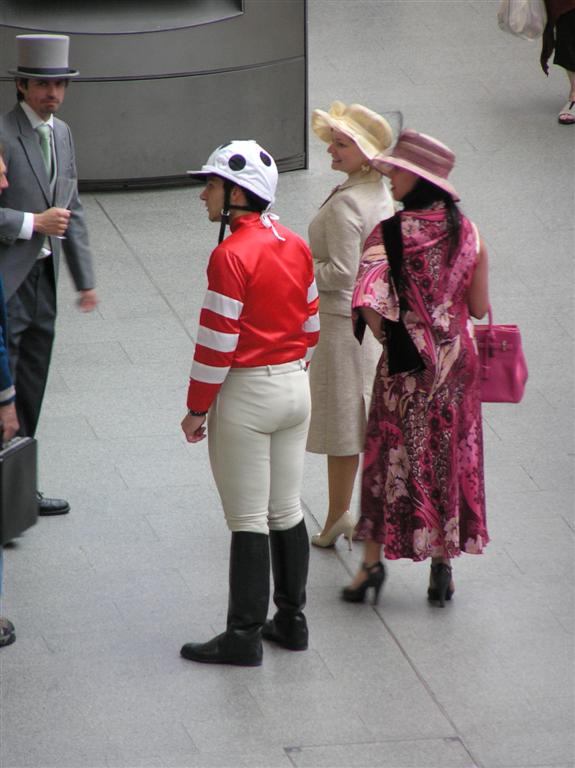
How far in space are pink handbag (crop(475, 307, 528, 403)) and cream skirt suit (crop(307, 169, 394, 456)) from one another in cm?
58

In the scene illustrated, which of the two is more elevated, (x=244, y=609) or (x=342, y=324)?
(x=342, y=324)

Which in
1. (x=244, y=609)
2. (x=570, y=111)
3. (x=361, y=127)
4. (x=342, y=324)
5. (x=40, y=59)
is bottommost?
(x=244, y=609)

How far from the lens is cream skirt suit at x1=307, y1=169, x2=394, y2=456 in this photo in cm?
574

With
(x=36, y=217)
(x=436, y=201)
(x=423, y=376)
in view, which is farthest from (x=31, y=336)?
(x=436, y=201)

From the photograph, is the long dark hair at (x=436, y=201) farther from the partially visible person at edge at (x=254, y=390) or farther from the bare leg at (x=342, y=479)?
the bare leg at (x=342, y=479)

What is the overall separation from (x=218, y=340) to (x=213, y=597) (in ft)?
4.23

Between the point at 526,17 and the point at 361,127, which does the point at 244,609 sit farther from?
the point at 526,17

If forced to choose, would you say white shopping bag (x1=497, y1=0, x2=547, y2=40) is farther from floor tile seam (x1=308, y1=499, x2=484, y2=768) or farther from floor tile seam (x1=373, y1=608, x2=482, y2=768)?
floor tile seam (x1=373, y1=608, x2=482, y2=768)

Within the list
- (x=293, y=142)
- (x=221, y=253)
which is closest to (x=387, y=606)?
(x=221, y=253)

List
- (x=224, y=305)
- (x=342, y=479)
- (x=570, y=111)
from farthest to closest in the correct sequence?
(x=570, y=111) < (x=342, y=479) < (x=224, y=305)

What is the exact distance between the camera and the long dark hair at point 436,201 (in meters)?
5.26

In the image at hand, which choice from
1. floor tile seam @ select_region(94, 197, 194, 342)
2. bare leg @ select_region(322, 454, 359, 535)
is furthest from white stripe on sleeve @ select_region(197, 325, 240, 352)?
floor tile seam @ select_region(94, 197, 194, 342)

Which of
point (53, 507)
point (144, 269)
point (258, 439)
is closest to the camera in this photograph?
point (258, 439)

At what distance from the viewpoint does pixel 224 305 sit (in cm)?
483
